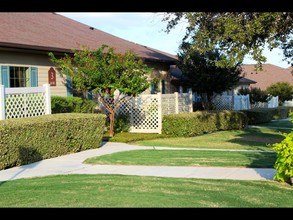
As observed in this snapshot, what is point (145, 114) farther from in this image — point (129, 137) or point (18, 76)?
point (18, 76)

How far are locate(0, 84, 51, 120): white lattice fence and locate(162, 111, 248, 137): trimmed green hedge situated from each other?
803cm

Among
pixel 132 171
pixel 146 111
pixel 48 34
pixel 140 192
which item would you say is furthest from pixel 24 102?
pixel 146 111

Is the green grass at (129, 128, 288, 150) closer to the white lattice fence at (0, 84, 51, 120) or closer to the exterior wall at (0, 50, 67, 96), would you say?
the exterior wall at (0, 50, 67, 96)

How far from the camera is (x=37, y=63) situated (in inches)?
682

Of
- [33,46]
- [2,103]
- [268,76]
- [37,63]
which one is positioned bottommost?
[2,103]

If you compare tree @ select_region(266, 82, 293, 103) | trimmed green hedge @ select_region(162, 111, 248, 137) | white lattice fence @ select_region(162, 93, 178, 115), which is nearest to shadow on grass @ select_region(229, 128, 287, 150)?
trimmed green hedge @ select_region(162, 111, 248, 137)

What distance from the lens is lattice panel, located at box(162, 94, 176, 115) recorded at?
Result: 2234 centimetres

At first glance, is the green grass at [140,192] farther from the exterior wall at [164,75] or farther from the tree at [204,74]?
the tree at [204,74]

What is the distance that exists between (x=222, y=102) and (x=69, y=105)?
55.7 ft

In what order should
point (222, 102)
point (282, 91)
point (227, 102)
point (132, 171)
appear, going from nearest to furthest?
point (132, 171) → point (222, 102) → point (227, 102) → point (282, 91)

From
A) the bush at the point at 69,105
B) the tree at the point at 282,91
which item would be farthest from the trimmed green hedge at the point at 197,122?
the tree at the point at 282,91

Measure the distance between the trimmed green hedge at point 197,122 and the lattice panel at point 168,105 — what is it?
38.5 inches

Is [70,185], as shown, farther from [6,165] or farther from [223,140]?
[223,140]
